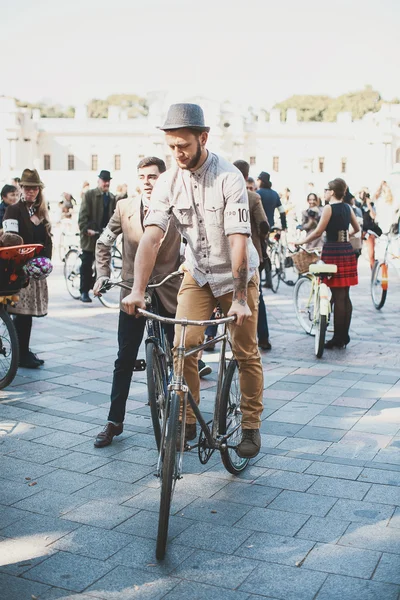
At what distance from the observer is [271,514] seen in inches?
163

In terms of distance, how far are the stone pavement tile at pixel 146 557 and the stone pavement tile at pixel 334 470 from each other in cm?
132

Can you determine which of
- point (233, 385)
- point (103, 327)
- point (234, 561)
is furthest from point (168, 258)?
point (103, 327)

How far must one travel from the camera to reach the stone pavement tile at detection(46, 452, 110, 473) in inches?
190

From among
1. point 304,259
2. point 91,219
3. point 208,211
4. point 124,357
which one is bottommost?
point 124,357

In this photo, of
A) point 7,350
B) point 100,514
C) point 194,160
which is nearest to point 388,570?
point 100,514

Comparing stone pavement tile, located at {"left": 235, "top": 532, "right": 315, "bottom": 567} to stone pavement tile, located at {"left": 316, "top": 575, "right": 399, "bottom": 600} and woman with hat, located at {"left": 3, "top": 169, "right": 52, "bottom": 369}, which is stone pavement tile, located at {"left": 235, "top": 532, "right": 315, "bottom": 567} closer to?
stone pavement tile, located at {"left": 316, "top": 575, "right": 399, "bottom": 600}

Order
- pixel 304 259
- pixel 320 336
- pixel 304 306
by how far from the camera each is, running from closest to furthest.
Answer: pixel 320 336, pixel 304 259, pixel 304 306

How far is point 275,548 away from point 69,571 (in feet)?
3.01

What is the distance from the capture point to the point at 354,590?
331 centimetres

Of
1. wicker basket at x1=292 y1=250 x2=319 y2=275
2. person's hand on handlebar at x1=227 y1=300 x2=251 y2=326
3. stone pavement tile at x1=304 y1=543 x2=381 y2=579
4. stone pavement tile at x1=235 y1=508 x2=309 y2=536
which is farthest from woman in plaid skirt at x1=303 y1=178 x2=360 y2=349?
stone pavement tile at x1=304 y1=543 x2=381 y2=579

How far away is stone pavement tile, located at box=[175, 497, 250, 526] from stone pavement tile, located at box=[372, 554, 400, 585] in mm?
776

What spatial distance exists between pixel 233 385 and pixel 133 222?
4.62 feet

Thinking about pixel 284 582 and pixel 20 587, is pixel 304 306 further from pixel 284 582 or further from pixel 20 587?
pixel 20 587

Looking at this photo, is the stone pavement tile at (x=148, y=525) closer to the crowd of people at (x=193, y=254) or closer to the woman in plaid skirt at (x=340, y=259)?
the crowd of people at (x=193, y=254)
